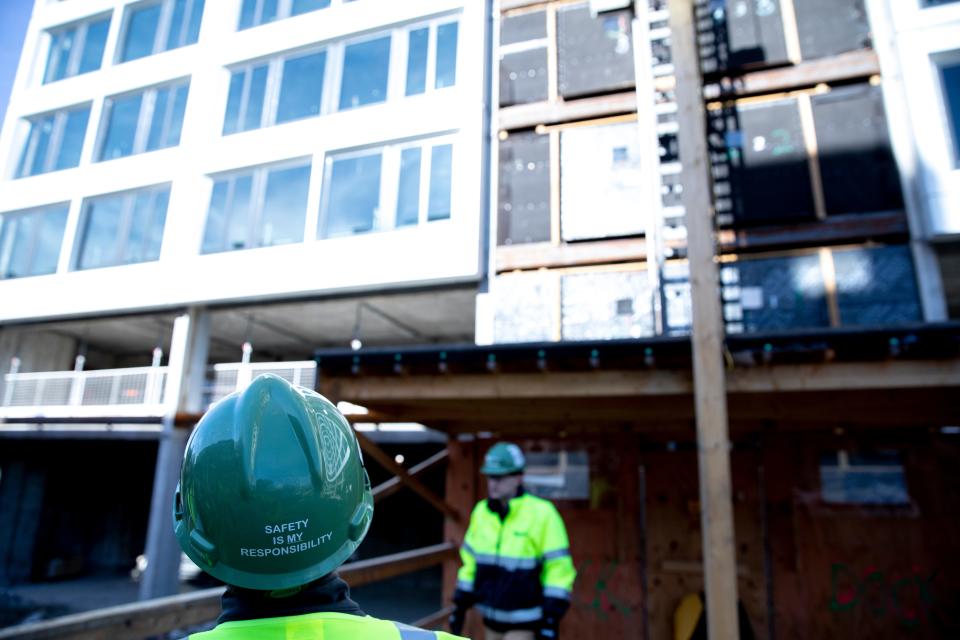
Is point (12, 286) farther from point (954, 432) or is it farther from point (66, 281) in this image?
point (954, 432)

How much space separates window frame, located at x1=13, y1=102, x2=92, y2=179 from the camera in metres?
17.0

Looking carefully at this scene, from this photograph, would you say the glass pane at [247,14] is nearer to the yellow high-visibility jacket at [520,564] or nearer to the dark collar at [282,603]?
the yellow high-visibility jacket at [520,564]

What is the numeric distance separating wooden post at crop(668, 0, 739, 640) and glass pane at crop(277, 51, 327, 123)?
36.7 feet

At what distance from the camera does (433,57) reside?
1334 cm

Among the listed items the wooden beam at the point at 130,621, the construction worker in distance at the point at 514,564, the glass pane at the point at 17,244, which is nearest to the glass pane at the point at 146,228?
the glass pane at the point at 17,244

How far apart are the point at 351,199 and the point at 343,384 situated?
8.63 metres

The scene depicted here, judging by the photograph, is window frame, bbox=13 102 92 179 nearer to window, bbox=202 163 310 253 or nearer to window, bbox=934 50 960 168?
window, bbox=202 163 310 253

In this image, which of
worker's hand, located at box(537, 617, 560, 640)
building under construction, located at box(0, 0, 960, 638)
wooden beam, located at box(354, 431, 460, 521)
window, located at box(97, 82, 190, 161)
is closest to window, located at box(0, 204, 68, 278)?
building under construction, located at box(0, 0, 960, 638)

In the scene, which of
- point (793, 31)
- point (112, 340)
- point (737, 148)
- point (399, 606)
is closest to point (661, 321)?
point (737, 148)

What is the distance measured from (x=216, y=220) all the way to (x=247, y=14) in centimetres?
591

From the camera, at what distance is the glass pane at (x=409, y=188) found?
1257cm

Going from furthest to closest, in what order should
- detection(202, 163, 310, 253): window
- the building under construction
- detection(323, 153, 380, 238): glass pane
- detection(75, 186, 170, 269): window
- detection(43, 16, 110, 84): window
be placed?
detection(43, 16, 110, 84): window < detection(75, 186, 170, 269): window < detection(202, 163, 310, 253): window < detection(323, 153, 380, 238): glass pane < the building under construction

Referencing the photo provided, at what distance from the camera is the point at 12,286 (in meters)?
15.7

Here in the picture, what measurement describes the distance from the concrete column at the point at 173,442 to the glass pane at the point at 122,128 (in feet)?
18.4
